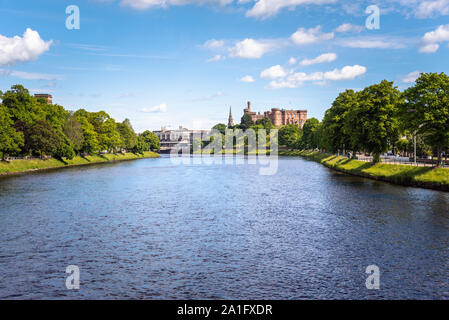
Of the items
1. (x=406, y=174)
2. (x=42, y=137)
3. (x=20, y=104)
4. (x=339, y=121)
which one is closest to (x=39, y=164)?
(x=42, y=137)

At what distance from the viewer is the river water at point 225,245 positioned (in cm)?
2000

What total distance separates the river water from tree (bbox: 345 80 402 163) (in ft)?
79.1

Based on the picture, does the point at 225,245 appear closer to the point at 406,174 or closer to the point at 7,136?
the point at 406,174

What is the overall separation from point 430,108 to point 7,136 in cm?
7938

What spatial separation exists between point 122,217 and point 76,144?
298 ft

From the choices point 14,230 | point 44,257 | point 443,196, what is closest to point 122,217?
point 14,230

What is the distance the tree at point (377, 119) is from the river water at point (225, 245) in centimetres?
2411

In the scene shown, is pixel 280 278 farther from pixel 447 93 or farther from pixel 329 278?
pixel 447 93

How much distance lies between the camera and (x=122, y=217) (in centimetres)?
3812

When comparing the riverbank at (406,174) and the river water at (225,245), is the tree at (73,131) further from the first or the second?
the riverbank at (406,174)

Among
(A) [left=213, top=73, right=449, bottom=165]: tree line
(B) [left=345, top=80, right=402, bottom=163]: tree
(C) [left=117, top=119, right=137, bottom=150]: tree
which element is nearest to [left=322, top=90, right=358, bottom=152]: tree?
(A) [left=213, top=73, right=449, bottom=165]: tree line

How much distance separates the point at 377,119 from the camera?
74.9 metres

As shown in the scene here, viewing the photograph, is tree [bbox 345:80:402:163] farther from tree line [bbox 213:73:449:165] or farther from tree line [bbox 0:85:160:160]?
tree line [bbox 0:85:160:160]
